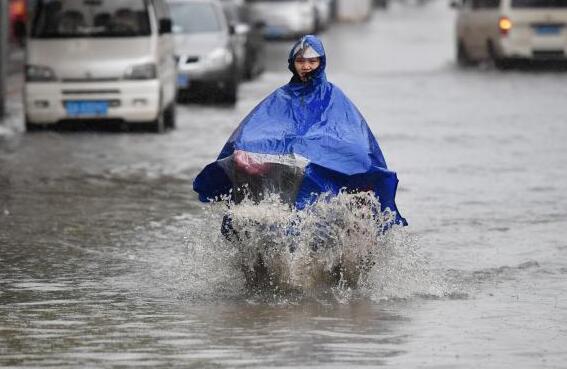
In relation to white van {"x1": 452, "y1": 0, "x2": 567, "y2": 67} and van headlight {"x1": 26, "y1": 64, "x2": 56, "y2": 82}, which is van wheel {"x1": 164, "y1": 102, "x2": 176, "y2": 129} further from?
white van {"x1": 452, "y1": 0, "x2": 567, "y2": 67}

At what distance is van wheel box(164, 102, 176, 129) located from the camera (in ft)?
74.7

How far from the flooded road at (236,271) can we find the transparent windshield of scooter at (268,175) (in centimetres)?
53

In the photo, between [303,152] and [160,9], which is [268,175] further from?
[160,9]

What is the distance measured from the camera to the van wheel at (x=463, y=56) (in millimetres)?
38031

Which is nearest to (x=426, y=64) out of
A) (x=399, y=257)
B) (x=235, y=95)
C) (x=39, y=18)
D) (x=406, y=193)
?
(x=235, y=95)

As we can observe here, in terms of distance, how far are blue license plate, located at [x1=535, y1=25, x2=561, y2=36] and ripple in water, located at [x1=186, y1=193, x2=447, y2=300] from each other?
24.5m

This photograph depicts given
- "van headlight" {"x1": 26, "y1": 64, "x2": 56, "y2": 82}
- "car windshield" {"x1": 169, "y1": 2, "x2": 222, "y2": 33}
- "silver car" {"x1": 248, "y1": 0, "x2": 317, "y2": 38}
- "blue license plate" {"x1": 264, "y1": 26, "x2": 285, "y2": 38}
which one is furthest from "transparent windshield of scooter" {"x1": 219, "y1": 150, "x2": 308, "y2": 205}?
"blue license plate" {"x1": 264, "y1": 26, "x2": 285, "y2": 38}

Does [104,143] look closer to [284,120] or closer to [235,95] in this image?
[235,95]

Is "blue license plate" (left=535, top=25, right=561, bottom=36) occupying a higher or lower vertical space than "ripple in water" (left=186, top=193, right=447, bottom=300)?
lower

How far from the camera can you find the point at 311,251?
384 inches

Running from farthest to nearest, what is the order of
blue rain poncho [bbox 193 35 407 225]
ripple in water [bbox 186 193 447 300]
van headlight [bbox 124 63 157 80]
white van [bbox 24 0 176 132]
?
van headlight [bbox 124 63 157 80] → white van [bbox 24 0 176 132] → blue rain poncho [bbox 193 35 407 225] → ripple in water [bbox 186 193 447 300]

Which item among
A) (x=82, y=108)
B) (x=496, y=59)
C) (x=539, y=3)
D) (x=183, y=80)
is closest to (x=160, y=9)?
(x=82, y=108)

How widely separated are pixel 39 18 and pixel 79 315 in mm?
12907

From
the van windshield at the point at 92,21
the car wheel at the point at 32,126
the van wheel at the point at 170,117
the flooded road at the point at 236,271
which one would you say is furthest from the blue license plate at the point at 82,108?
the van wheel at the point at 170,117
